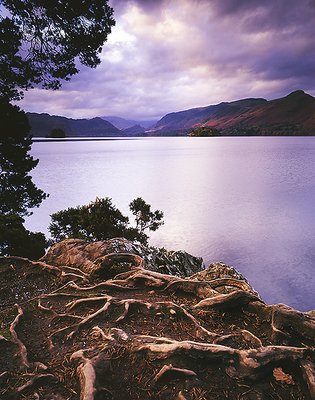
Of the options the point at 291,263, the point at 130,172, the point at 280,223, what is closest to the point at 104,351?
the point at 291,263

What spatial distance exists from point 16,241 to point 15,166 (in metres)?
6.06

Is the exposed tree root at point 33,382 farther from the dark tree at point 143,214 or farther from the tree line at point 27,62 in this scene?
the dark tree at point 143,214

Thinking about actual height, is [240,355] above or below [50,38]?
below

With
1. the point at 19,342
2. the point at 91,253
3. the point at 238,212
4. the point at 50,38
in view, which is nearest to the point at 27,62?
the point at 50,38

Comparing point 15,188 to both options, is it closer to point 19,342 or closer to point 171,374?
point 19,342

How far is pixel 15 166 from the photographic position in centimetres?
2384

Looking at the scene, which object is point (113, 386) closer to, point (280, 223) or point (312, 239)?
point (312, 239)

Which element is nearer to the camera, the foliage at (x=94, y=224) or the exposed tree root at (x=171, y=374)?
the exposed tree root at (x=171, y=374)

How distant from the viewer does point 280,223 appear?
50.6 meters

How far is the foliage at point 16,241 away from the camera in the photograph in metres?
22.2

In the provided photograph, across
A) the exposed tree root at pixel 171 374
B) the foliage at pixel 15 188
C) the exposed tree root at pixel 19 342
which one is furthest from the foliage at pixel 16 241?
the exposed tree root at pixel 171 374

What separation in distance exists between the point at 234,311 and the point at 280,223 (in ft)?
157

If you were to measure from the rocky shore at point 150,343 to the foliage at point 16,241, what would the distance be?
1413 cm

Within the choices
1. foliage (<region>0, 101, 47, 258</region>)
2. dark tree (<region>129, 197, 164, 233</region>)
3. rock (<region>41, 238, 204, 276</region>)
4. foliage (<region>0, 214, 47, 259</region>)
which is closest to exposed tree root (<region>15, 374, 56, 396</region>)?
rock (<region>41, 238, 204, 276</region>)
